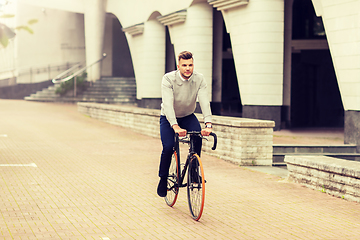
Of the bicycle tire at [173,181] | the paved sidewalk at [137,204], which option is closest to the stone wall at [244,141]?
the paved sidewalk at [137,204]

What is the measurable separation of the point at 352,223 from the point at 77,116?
1948 cm

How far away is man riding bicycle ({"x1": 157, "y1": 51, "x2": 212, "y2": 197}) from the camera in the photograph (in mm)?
6075

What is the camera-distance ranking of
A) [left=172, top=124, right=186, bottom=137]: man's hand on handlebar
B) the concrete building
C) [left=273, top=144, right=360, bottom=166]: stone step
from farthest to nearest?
the concrete building
[left=273, top=144, right=360, bottom=166]: stone step
[left=172, top=124, right=186, bottom=137]: man's hand on handlebar

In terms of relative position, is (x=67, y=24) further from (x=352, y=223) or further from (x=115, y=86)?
(x=352, y=223)

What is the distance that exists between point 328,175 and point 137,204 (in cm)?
300

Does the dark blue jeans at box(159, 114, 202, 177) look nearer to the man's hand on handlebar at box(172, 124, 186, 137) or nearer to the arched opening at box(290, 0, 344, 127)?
the man's hand on handlebar at box(172, 124, 186, 137)

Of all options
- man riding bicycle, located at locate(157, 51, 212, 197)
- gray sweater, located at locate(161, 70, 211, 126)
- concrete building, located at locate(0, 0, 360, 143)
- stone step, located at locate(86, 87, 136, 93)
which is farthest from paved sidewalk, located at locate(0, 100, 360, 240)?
stone step, located at locate(86, 87, 136, 93)

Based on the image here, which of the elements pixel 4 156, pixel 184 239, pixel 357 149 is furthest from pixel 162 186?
pixel 357 149

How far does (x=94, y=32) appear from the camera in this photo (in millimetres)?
34688

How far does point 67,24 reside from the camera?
39000 mm

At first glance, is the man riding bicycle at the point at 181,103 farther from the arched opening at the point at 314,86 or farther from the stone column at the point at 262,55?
the arched opening at the point at 314,86

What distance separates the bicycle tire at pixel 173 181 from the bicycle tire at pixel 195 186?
15.1 inches

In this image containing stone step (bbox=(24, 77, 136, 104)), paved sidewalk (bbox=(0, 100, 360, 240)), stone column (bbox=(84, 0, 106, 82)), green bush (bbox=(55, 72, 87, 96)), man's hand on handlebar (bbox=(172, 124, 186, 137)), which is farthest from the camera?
stone column (bbox=(84, 0, 106, 82))

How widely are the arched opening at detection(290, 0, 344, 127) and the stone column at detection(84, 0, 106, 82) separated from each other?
14.8 m
